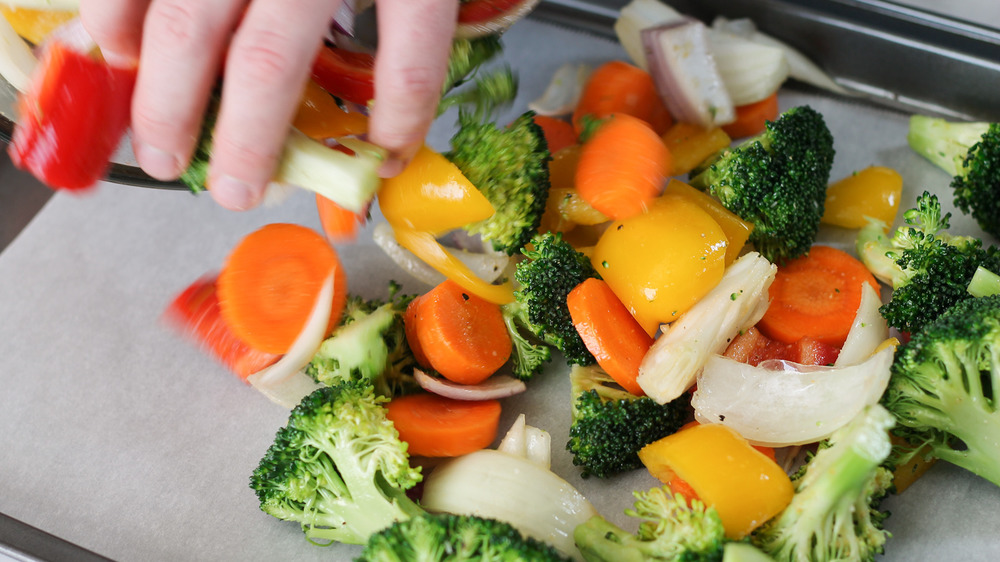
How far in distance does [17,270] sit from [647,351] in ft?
5.13

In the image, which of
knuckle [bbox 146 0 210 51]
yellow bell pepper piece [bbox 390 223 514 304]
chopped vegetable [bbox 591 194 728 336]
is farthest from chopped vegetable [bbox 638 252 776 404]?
knuckle [bbox 146 0 210 51]

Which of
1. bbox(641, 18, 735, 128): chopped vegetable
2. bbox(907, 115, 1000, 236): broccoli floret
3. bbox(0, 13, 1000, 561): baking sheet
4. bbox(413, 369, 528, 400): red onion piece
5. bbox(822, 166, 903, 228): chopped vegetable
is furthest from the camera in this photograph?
bbox(641, 18, 735, 128): chopped vegetable

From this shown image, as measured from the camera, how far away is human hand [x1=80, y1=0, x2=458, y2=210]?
1020 millimetres

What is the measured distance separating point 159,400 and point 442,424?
0.68 meters

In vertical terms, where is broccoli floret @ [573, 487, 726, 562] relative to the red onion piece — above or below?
above

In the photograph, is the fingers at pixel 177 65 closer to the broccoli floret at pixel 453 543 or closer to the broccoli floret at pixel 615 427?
the broccoli floret at pixel 453 543

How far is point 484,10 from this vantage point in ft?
4.62

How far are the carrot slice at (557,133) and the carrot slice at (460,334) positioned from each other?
566mm

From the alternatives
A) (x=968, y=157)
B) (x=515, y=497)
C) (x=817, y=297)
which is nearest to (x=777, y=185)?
(x=817, y=297)

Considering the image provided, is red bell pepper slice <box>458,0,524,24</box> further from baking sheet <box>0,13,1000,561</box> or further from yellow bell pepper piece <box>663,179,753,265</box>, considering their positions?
baking sheet <box>0,13,1000,561</box>

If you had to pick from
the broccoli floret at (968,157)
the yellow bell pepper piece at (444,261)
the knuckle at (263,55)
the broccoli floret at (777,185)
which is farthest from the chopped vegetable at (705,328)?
the knuckle at (263,55)

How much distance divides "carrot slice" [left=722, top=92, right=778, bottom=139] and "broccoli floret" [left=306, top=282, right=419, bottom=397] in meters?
1.05

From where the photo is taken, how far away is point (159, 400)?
170 cm

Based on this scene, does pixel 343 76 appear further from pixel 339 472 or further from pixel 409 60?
pixel 339 472
